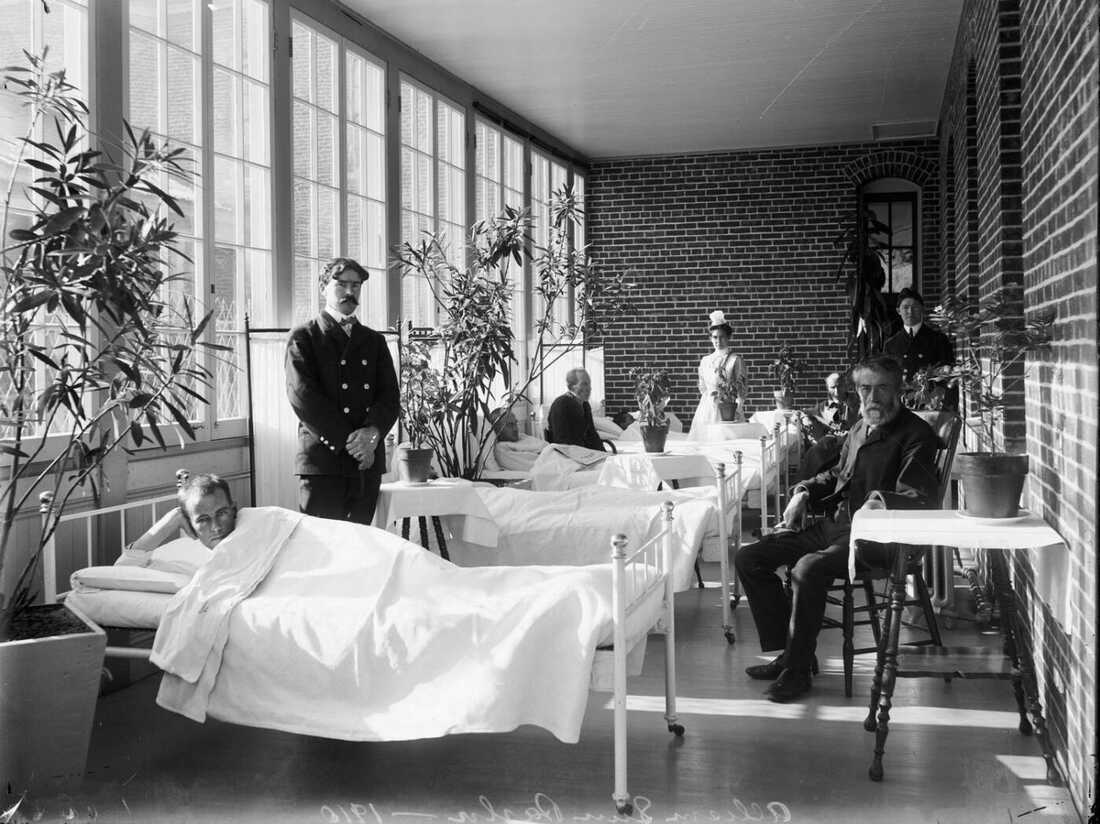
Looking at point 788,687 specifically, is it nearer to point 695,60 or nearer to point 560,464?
point 560,464

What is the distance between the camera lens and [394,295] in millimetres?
8234

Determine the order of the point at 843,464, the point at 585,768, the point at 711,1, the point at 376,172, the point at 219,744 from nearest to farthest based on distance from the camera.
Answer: the point at 585,768 → the point at 219,744 → the point at 843,464 → the point at 711,1 → the point at 376,172

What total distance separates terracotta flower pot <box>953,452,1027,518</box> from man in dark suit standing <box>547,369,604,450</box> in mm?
4368

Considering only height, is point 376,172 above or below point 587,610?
above

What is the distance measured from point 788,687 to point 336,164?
4.56m

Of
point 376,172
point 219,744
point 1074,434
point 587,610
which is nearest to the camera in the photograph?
point 1074,434

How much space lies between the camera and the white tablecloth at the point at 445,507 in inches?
214

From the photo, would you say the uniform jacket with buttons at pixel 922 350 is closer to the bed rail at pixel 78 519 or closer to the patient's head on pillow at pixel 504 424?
the patient's head on pillow at pixel 504 424

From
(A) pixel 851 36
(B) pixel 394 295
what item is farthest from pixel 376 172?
(A) pixel 851 36

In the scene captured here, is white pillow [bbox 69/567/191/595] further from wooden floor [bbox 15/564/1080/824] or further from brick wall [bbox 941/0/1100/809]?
brick wall [bbox 941/0/1100/809]

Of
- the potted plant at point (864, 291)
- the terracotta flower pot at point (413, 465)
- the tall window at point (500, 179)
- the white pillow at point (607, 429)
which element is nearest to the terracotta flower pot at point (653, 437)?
the terracotta flower pot at point (413, 465)

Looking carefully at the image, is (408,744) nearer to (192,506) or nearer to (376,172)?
(192,506)

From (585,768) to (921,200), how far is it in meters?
10.3

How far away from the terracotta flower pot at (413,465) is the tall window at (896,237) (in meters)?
8.18
